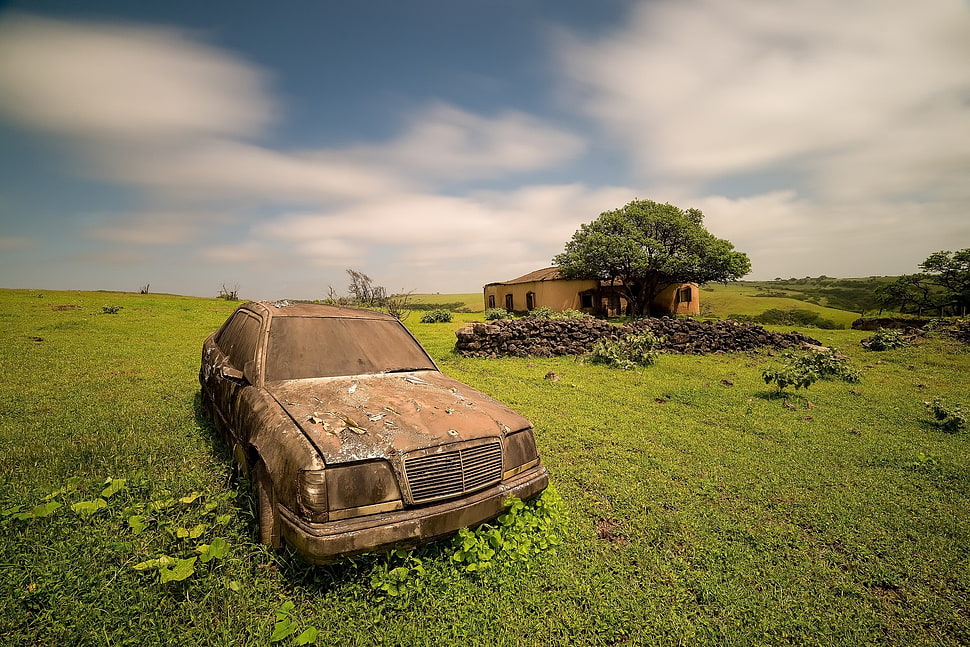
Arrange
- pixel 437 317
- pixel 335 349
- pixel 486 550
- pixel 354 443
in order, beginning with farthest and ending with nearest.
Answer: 1. pixel 437 317
2. pixel 335 349
3. pixel 486 550
4. pixel 354 443

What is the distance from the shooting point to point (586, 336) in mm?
13664

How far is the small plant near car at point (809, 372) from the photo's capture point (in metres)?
8.27

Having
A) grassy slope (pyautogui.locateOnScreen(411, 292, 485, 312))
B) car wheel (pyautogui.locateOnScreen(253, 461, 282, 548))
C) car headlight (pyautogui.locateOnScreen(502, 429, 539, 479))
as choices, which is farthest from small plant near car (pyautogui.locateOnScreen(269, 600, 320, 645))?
grassy slope (pyautogui.locateOnScreen(411, 292, 485, 312))

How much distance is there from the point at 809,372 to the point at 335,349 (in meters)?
8.98

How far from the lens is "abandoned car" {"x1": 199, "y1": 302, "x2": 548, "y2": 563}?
2.55m

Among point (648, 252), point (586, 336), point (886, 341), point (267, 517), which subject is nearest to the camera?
point (267, 517)

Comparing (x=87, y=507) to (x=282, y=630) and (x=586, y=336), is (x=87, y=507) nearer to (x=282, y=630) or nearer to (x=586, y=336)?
(x=282, y=630)

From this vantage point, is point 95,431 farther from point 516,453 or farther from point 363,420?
point 516,453

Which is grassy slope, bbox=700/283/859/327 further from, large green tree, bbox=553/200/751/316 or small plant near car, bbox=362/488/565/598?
small plant near car, bbox=362/488/565/598

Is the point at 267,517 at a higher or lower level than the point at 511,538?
higher

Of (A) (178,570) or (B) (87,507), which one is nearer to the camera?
(A) (178,570)

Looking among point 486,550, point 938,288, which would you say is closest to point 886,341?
point 486,550

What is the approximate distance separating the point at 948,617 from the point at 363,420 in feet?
13.6

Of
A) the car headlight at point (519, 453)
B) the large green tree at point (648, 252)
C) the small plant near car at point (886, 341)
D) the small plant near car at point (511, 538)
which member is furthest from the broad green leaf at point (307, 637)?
the large green tree at point (648, 252)
